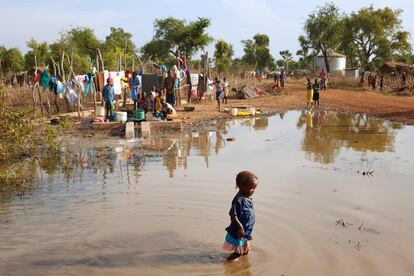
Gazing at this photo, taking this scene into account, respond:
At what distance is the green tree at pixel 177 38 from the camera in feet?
158

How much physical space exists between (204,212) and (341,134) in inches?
334

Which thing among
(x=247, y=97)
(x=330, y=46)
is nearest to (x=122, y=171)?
(x=247, y=97)

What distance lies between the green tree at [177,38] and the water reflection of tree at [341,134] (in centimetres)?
3024

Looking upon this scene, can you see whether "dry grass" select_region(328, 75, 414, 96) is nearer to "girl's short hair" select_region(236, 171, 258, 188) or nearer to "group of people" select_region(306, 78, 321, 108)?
"group of people" select_region(306, 78, 321, 108)

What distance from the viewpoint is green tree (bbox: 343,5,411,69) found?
53.1 m

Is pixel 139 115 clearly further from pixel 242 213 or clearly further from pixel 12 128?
pixel 242 213

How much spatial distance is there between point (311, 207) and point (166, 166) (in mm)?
3716

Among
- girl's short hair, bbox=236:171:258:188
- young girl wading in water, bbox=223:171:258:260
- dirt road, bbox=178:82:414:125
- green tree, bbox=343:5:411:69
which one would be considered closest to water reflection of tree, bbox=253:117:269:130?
dirt road, bbox=178:82:414:125

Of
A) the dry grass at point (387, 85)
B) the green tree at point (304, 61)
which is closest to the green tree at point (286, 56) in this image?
the green tree at point (304, 61)

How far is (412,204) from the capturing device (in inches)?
266

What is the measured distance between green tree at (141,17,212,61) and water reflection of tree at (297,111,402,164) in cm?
3024

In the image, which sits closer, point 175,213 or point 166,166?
point 175,213

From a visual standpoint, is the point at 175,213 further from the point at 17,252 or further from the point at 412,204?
the point at 412,204

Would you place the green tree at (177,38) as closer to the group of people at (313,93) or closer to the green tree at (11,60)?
the green tree at (11,60)
